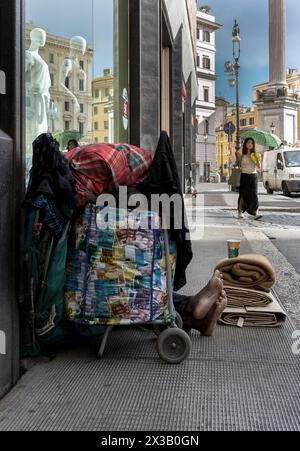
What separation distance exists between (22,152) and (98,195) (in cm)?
47

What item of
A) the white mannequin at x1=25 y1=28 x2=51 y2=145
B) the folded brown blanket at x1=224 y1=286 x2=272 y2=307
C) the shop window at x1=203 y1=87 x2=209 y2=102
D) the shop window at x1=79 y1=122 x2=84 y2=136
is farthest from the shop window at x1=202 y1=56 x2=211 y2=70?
the folded brown blanket at x1=224 y1=286 x2=272 y2=307

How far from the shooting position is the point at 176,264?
11.2 ft

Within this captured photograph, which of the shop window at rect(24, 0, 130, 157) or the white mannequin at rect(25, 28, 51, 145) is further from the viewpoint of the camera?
the shop window at rect(24, 0, 130, 157)

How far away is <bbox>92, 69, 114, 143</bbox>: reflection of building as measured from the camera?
649cm

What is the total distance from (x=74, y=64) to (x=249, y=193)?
6881mm

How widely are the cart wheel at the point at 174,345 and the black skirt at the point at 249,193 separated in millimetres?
8911

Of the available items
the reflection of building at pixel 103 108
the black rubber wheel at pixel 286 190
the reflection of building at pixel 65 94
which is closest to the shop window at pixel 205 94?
the black rubber wheel at pixel 286 190

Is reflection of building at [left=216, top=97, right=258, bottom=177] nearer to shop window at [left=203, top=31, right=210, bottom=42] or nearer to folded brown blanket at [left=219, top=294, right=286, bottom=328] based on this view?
shop window at [left=203, top=31, right=210, bottom=42]

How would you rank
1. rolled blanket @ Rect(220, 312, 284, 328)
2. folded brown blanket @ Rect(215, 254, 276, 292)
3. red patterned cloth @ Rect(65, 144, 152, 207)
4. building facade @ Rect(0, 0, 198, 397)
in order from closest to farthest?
building facade @ Rect(0, 0, 198, 397) → red patterned cloth @ Rect(65, 144, 152, 207) → rolled blanket @ Rect(220, 312, 284, 328) → folded brown blanket @ Rect(215, 254, 276, 292)

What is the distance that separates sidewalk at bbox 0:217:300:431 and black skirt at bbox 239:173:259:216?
8276 millimetres

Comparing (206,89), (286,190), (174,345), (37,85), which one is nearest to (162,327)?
(174,345)

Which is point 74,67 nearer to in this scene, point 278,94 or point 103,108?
point 103,108

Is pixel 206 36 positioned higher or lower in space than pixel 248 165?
higher

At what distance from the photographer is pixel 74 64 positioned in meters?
5.72
